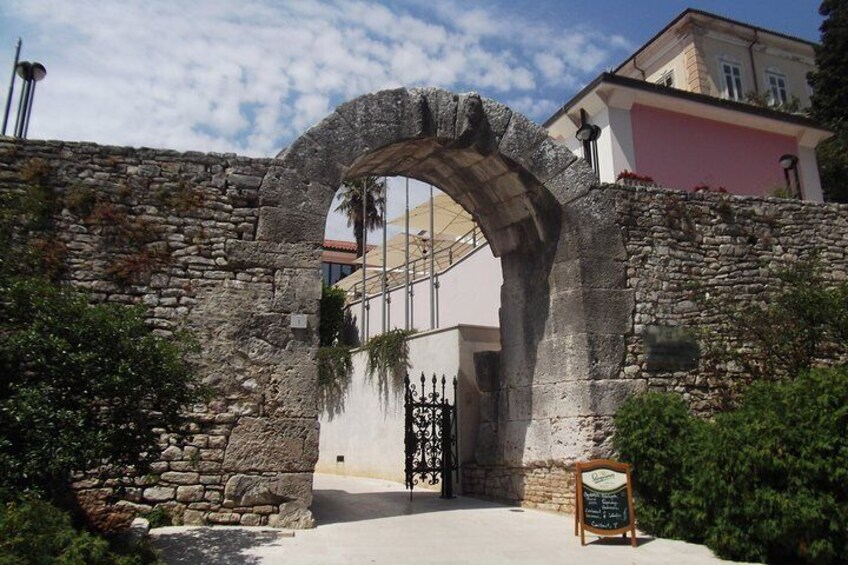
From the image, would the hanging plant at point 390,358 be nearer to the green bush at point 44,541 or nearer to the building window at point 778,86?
the green bush at point 44,541

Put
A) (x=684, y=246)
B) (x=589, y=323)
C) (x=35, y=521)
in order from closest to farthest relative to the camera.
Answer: (x=35, y=521) < (x=589, y=323) < (x=684, y=246)

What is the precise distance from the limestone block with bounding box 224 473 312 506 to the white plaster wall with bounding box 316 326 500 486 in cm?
351

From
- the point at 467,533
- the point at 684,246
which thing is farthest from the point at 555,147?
the point at 467,533

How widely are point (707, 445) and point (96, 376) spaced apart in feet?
17.8

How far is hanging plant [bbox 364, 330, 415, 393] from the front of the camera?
39.3ft

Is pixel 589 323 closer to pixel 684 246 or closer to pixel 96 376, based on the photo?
pixel 684 246

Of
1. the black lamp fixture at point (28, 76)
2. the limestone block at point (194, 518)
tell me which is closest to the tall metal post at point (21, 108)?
the black lamp fixture at point (28, 76)

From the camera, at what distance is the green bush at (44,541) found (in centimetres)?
384

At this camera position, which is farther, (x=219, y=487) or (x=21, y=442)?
(x=219, y=487)

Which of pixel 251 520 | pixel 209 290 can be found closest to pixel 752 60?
pixel 209 290

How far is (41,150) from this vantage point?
7125 mm

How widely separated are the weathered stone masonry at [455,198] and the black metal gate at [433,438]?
17.8 inches

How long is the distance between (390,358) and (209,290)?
5.48 m

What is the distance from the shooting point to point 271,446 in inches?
271
